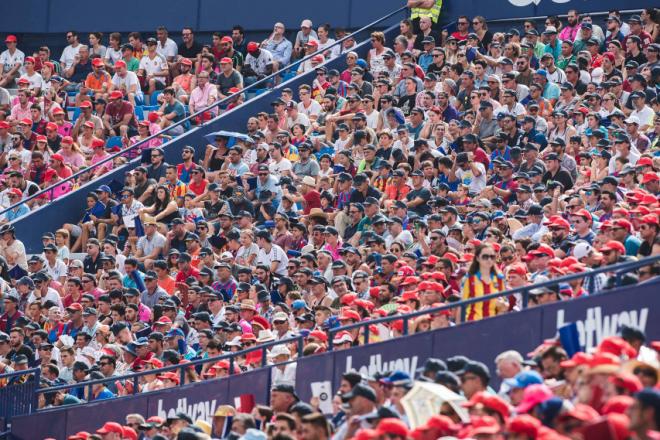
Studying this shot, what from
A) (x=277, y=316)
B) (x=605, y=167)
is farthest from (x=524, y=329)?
(x=605, y=167)

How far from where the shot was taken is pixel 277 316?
53.5 feet

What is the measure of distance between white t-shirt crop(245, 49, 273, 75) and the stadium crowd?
4 centimetres

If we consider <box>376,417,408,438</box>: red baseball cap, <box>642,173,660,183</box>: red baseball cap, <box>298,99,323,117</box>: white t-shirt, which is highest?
<box>298,99,323,117</box>: white t-shirt

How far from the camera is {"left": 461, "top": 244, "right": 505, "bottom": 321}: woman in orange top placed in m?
13.7

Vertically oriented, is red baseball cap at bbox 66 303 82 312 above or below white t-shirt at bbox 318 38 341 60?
below

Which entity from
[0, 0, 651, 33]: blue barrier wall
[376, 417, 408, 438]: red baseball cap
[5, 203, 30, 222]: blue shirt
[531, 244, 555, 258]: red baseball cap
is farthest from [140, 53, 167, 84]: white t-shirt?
[376, 417, 408, 438]: red baseball cap

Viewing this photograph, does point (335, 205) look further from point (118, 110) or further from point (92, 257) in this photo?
point (118, 110)

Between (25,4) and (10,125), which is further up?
(25,4)

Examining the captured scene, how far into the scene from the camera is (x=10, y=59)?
2925cm

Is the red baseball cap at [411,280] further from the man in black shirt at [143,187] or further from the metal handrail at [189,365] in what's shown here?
the man in black shirt at [143,187]

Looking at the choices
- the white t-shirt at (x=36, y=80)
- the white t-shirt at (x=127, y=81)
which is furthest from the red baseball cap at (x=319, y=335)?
the white t-shirt at (x=36, y=80)

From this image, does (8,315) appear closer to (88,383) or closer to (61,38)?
(88,383)

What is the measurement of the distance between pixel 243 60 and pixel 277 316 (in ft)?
39.9

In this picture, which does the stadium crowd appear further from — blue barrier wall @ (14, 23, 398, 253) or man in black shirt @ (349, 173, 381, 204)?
blue barrier wall @ (14, 23, 398, 253)
